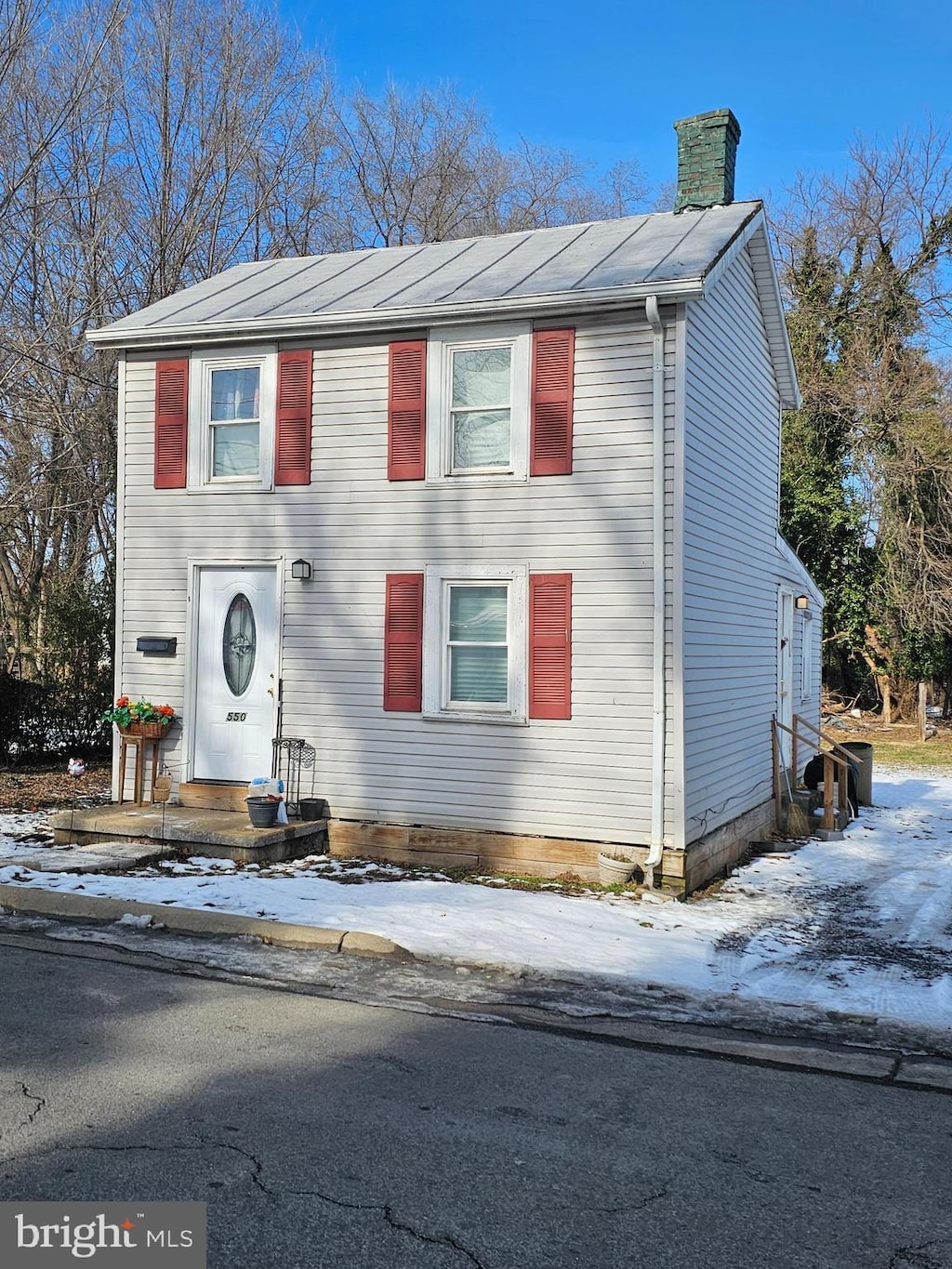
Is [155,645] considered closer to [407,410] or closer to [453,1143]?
[407,410]

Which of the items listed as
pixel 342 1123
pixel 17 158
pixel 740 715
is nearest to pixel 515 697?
pixel 740 715

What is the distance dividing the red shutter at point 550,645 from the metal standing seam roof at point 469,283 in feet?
8.18

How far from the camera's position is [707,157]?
1261cm

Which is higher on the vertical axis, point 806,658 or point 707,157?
point 707,157

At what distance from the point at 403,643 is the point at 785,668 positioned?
6302 millimetres

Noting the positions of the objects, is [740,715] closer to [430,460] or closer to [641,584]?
[641,584]

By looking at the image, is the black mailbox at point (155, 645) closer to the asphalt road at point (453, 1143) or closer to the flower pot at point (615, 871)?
the flower pot at point (615, 871)

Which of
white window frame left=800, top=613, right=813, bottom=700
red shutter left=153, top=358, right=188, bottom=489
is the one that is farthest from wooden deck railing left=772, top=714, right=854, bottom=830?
red shutter left=153, top=358, right=188, bottom=489

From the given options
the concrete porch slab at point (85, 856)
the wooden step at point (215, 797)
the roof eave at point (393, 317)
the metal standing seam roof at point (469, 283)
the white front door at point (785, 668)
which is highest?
the metal standing seam roof at point (469, 283)

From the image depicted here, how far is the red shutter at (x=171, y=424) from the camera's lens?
11.5m

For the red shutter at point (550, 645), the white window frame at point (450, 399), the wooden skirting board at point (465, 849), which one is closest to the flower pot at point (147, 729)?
the wooden skirting board at point (465, 849)

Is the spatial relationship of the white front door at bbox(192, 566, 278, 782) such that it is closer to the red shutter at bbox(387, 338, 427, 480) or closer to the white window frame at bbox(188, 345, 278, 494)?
the white window frame at bbox(188, 345, 278, 494)

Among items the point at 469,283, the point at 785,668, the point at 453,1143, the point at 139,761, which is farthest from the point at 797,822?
the point at 453,1143

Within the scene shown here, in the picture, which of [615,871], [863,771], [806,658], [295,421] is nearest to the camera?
[615,871]
